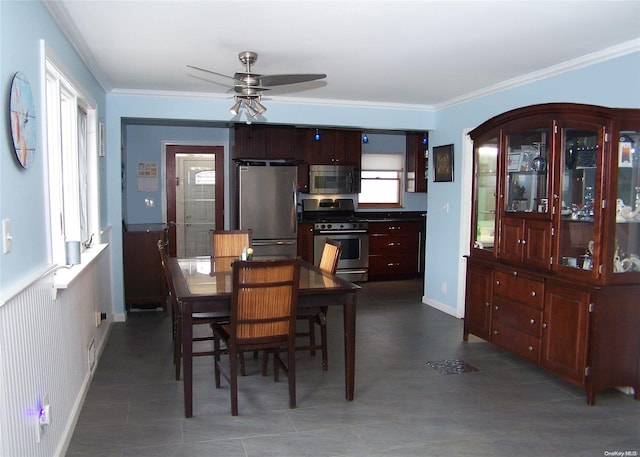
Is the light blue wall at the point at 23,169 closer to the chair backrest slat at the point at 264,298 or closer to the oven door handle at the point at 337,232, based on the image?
the chair backrest slat at the point at 264,298

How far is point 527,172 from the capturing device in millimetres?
4012

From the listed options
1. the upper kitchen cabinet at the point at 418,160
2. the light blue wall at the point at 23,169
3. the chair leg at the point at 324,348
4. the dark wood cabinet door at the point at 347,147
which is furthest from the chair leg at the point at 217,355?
the upper kitchen cabinet at the point at 418,160

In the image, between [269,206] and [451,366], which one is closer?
[451,366]

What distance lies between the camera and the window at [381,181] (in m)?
8.20

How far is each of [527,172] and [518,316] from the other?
1.10 m

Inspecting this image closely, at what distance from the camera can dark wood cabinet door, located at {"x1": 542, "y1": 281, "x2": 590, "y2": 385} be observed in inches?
132

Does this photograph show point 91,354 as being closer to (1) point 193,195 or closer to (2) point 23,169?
(2) point 23,169

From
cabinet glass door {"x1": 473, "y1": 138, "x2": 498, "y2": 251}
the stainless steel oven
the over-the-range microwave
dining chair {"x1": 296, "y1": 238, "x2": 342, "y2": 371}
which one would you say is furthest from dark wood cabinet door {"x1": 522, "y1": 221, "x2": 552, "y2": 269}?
the over-the-range microwave

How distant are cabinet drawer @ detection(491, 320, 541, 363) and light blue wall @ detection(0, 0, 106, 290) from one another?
320 cm

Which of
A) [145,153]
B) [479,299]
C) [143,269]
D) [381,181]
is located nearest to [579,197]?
[479,299]

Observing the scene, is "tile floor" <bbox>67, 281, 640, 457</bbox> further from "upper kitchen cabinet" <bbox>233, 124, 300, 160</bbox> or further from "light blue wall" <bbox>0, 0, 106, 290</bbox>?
"upper kitchen cabinet" <bbox>233, 124, 300, 160</bbox>

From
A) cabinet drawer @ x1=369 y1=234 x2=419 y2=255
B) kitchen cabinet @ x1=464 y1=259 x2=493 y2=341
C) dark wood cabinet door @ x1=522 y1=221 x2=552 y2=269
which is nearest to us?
dark wood cabinet door @ x1=522 y1=221 x2=552 y2=269

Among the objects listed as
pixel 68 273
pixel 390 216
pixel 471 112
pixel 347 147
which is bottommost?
pixel 68 273

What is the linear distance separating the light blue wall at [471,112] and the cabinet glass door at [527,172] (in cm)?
48
